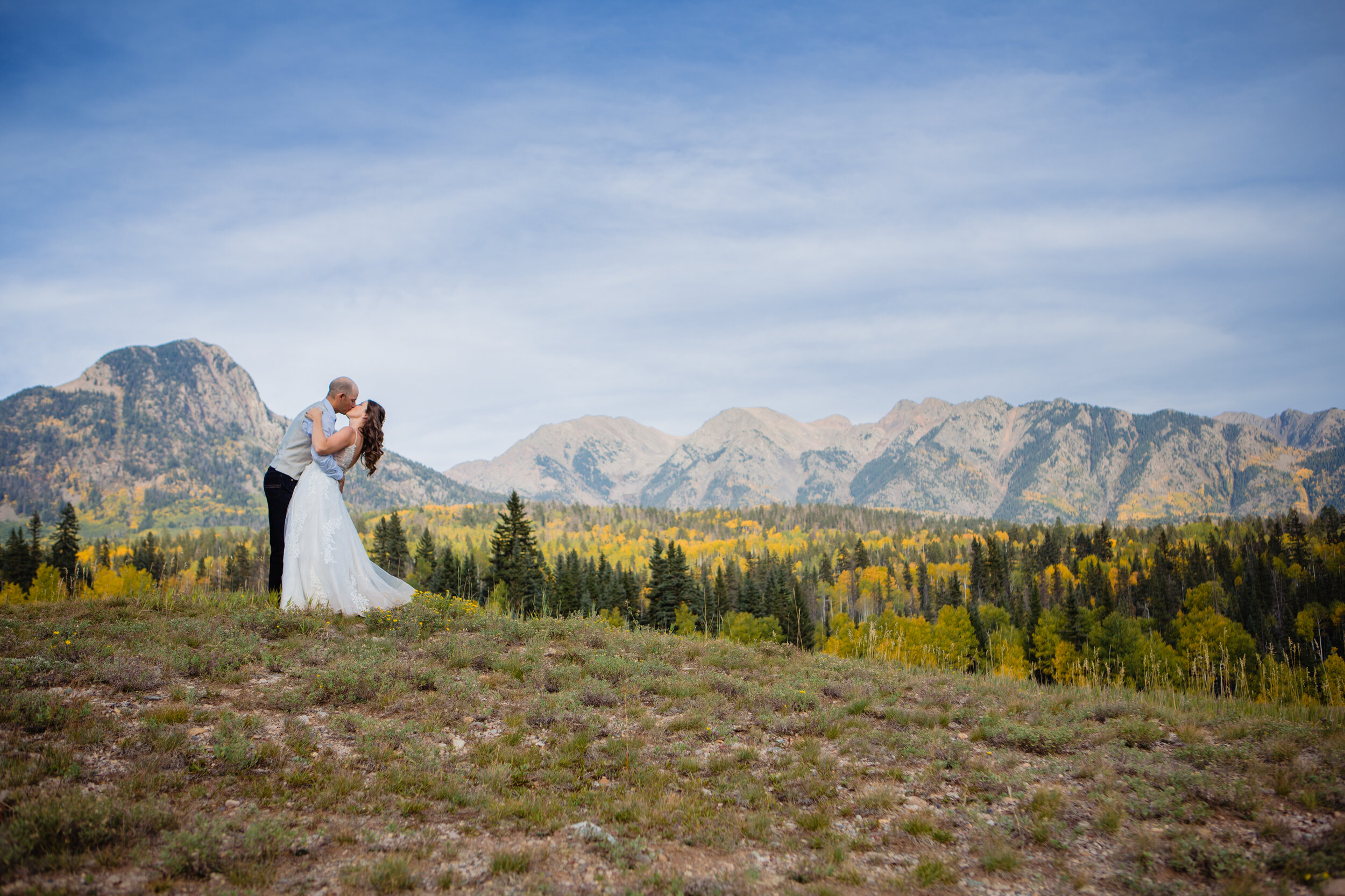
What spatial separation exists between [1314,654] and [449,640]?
107 metres

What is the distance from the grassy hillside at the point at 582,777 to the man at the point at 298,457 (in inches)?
92.2

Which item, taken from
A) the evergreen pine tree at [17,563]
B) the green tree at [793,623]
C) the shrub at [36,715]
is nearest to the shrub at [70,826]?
the shrub at [36,715]

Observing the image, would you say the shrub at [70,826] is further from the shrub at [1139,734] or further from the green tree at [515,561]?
the green tree at [515,561]

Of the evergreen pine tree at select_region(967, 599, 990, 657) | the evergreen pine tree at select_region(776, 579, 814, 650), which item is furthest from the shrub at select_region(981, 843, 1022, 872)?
the evergreen pine tree at select_region(967, 599, 990, 657)

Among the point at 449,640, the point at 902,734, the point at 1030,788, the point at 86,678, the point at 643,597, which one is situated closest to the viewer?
the point at 1030,788

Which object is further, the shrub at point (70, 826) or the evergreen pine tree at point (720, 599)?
the evergreen pine tree at point (720, 599)

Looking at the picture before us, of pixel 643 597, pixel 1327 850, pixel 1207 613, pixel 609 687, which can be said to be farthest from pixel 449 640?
pixel 1207 613

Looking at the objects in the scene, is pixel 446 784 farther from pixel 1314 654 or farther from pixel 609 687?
pixel 1314 654

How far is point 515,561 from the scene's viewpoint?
64500 mm

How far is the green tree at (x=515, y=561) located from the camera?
Result: 63406mm

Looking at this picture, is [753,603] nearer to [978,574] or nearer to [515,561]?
[515,561]

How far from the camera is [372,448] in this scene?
14336 mm

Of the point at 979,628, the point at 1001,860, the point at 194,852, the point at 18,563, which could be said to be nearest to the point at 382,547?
the point at 18,563

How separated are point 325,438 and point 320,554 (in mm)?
2475
